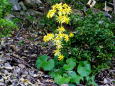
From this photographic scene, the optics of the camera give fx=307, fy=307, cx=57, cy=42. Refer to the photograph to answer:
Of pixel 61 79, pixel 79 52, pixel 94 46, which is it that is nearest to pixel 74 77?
pixel 61 79

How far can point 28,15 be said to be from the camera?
8797 millimetres

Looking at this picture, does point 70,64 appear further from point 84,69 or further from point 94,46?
point 94,46

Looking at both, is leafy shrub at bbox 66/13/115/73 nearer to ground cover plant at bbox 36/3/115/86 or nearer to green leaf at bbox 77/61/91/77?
ground cover plant at bbox 36/3/115/86

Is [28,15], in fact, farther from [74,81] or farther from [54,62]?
[74,81]

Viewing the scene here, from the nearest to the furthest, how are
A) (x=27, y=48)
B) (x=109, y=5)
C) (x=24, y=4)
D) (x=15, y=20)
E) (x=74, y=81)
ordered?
1. (x=74, y=81)
2. (x=27, y=48)
3. (x=15, y=20)
4. (x=24, y=4)
5. (x=109, y=5)

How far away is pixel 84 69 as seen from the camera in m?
5.84

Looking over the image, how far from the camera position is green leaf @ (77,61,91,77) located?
5.81 meters

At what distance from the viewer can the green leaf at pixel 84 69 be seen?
5809mm

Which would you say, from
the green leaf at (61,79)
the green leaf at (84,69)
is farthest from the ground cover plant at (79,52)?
the green leaf at (61,79)

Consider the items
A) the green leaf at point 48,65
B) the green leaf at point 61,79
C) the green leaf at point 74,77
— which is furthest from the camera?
the green leaf at point 48,65

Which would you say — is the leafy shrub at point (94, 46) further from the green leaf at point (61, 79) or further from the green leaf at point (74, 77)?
the green leaf at point (61, 79)

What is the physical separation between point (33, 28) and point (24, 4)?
40.5 inches

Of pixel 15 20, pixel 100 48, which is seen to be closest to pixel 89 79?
pixel 100 48

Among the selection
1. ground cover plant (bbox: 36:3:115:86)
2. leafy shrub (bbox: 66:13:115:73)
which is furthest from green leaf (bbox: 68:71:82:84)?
leafy shrub (bbox: 66:13:115:73)
